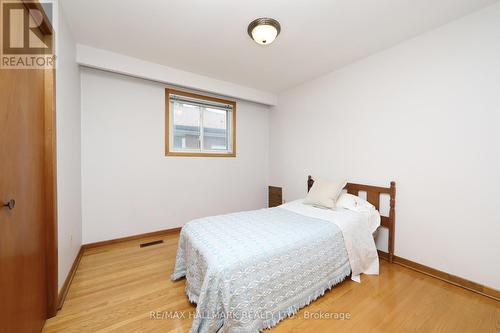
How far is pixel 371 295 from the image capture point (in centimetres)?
177

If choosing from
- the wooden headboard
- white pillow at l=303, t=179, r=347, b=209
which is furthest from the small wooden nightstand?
the wooden headboard

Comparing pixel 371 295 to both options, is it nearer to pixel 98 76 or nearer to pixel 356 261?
pixel 356 261

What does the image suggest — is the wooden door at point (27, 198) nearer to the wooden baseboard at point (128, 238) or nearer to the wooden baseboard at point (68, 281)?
the wooden baseboard at point (68, 281)

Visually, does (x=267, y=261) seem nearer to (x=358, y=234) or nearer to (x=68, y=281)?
(x=358, y=234)

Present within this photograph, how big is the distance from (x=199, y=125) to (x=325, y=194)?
233 centimetres

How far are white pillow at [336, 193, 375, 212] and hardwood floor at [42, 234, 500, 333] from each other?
68cm

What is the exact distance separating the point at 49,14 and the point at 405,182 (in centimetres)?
354

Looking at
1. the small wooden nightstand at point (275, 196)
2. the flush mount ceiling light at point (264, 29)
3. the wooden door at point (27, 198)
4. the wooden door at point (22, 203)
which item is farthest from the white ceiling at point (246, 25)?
the small wooden nightstand at point (275, 196)

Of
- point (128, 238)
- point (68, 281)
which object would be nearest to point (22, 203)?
point (68, 281)

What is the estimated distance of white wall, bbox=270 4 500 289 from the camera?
1.76 m

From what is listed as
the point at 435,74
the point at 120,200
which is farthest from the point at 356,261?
the point at 120,200

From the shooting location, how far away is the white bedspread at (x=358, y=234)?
6.53 feet

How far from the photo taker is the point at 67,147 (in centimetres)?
190

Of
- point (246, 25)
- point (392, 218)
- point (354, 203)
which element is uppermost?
point (246, 25)
